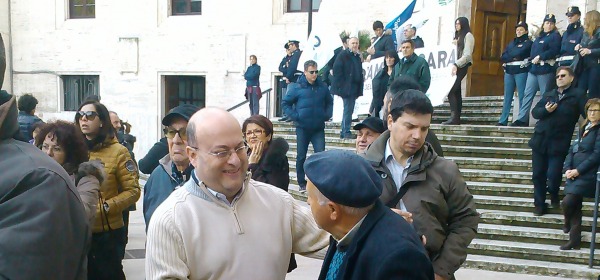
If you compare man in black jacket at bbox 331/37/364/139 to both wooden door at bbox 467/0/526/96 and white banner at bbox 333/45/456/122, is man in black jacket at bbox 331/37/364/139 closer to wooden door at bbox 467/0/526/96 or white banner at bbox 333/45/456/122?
white banner at bbox 333/45/456/122

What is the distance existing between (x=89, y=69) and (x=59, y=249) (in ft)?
68.6

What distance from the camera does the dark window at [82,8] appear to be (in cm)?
2141

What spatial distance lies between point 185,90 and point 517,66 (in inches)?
498

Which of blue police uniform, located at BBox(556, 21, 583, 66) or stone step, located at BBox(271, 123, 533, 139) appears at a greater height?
blue police uniform, located at BBox(556, 21, 583, 66)

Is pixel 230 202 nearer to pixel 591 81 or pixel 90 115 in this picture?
pixel 90 115

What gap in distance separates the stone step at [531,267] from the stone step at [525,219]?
704 mm

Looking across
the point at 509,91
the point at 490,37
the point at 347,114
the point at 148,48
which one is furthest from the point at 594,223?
the point at 148,48

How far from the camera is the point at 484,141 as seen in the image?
9594 mm

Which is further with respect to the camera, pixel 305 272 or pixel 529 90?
pixel 529 90

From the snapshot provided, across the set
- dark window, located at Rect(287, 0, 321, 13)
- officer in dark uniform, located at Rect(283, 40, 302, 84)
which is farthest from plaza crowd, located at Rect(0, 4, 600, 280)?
dark window, located at Rect(287, 0, 321, 13)

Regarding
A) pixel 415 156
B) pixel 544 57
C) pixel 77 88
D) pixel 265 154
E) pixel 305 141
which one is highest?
pixel 544 57

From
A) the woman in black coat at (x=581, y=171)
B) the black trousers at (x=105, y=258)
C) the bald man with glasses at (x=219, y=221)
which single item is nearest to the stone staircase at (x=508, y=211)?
the woman in black coat at (x=581, y=171)

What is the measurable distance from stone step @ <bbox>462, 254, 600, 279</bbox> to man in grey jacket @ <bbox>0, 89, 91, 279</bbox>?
589 centimetres

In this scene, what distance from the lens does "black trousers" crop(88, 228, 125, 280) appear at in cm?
428
